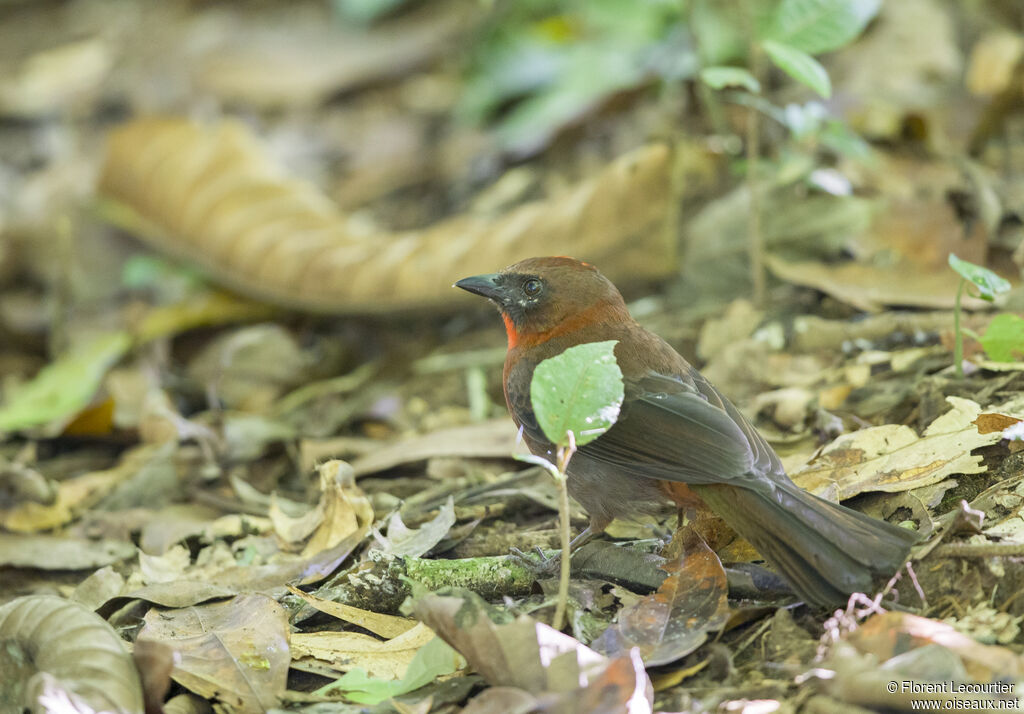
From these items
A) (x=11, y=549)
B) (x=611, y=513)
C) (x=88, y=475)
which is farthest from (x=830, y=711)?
(x=88, y=475)

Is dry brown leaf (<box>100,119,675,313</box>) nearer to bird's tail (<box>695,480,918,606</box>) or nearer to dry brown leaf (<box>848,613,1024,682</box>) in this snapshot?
bird's tail (<box>695,480,918,606</box>)

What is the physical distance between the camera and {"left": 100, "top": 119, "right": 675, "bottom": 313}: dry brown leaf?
427 cm

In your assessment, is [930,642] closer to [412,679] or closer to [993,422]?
[993,422]

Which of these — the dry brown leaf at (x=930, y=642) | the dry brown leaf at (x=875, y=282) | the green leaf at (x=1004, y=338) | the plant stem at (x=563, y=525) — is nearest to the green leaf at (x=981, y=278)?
the green leaf at (x=1004, y=338)

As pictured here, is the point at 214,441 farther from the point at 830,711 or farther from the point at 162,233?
the point at 830,711

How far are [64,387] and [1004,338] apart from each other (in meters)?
3.74

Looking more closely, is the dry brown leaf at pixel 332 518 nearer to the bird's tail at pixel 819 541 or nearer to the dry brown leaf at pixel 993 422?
the bird's tail at pixel 819 541

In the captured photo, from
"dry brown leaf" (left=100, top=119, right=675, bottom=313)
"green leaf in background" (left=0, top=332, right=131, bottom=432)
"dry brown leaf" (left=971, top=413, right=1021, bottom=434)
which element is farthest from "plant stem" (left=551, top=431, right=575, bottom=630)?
"green leaf in background" (left=0, top=332, right=131, bottom=432)

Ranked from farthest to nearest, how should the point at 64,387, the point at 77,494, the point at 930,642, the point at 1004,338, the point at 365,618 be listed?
the point at 64,387 → the point at 77,494 → the point at 1004,338 → the point at 365,618 → the point at 930,642

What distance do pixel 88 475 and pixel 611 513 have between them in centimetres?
209

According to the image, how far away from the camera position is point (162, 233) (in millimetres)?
5078

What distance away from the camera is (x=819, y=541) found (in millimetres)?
2262

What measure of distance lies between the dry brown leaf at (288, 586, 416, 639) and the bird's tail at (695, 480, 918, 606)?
34.1 inches

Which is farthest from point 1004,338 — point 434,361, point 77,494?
point 77,494
